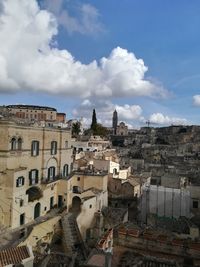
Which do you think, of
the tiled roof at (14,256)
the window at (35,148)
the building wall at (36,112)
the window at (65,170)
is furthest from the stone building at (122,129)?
the tiled roof at (14,256)

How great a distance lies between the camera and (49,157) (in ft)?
121

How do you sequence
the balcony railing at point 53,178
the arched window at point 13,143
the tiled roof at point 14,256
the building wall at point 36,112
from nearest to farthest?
the tiled roof at point 14,256, the arched window at point 13,143, the balcony railing at point 53,178, the building wall at point 36,112

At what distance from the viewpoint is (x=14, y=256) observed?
55.2 ft

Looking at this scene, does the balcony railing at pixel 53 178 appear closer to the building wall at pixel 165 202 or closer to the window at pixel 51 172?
the window at pixel 51 172

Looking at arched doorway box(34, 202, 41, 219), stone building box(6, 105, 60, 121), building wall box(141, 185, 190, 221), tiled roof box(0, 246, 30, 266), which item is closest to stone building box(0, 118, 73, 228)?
arched doorway box(34, 202, 41, 219)

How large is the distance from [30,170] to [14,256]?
17010mm

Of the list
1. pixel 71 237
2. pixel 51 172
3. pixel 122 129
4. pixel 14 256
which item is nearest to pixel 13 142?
pixel 51 172

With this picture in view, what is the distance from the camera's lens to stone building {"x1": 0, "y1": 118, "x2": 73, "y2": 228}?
95.2 ft

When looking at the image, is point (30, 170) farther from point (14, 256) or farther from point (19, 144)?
point (14, 256)

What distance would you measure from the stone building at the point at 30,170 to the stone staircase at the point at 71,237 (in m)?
4.02

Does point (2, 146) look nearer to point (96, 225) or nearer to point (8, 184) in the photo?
point (8, 184)

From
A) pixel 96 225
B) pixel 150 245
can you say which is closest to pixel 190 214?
pixel 96 225

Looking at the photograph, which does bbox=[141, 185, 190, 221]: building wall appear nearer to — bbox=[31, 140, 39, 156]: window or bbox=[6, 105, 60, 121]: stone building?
bbox=[31, 140, 39, 156]: window

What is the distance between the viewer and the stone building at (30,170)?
2902 cm
